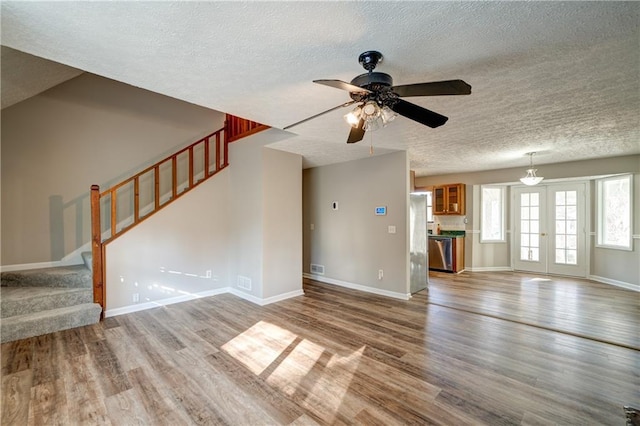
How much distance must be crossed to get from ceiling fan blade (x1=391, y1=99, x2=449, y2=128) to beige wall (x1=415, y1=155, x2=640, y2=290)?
549 cm

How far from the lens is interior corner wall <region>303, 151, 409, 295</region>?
4.58 m

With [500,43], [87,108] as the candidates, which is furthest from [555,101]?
[87,108]

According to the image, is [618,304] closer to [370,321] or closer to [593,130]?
[593,130]

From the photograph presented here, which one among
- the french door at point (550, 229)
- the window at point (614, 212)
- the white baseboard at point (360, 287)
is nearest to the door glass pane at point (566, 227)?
the french door at point (550, 229)

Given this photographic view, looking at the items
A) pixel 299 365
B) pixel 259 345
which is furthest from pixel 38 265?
pixel 299 365

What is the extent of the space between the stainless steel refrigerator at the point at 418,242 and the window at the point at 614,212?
3833 millimetres

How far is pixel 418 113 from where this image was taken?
80.7 inches

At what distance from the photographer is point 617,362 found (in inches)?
101

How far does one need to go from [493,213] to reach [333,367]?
6552mm

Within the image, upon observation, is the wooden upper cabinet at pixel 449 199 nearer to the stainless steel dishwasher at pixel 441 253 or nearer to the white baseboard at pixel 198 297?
the stainless steel dishwasher at pixel 441 253

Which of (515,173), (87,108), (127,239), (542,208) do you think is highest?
(87,108)

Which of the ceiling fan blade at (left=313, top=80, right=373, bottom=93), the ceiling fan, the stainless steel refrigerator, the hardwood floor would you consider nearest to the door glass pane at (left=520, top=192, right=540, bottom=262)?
the hardwood floor

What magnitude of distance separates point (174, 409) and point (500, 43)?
10.8 ft

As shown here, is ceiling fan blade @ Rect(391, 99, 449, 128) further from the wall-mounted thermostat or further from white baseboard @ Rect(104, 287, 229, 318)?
white baseboard @ Rect(104, 287, 229, 318)
